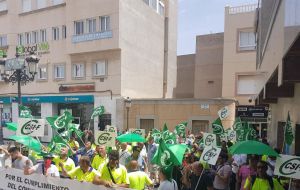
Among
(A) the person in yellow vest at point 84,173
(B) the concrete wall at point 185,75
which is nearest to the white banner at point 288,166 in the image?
(A) the person in yellow vest at point 84,173

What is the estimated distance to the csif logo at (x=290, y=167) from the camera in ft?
17.3

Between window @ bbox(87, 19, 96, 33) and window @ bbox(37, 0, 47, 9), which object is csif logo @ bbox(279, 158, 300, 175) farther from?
window @ bbox(37, 0, 47, 9)

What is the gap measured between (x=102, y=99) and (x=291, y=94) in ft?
56.4

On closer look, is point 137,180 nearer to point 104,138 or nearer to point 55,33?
point 104,138

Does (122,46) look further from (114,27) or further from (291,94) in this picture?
(291,94)

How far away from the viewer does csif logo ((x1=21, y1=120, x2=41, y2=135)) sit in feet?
28.5

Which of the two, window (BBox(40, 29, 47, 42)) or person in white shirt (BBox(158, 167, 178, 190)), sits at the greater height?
window (BBox(40, 29, 47, 42))

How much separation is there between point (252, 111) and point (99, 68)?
12.1 meters

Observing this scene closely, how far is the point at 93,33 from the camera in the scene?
25.3m

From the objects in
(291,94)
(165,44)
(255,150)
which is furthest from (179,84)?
(255,150)

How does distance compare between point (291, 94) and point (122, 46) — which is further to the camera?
point (122, 46)

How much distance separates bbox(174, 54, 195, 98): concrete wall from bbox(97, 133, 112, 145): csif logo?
94.3ft

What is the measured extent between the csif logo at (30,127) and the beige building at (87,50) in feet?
53.4

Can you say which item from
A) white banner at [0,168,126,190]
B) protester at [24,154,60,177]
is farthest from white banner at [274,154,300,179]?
protester at [24,154,60,177]
